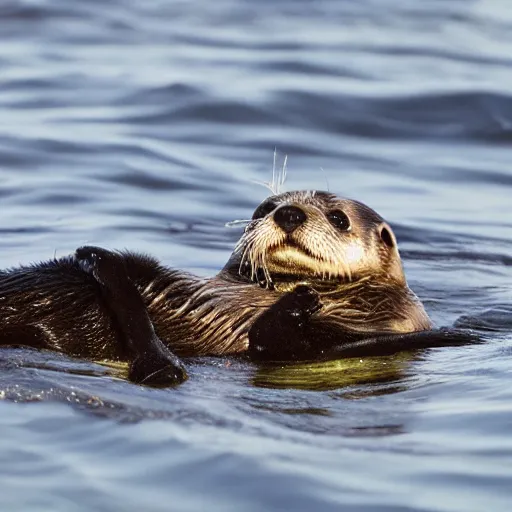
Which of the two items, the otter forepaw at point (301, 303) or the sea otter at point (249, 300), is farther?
the otter forepaw at point (301, 303)

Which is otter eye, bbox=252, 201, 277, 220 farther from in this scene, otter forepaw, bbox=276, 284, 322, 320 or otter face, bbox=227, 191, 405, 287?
otter forepaw, bbox=276, 284, 322, 320

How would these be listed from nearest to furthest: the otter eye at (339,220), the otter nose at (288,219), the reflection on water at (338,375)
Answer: the reflection on water at (338,375), the otter nose at (288,219), the otter eye at (339,220)

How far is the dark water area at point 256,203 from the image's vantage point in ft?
13.7

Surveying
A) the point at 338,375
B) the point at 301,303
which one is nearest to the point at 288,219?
the point at 301,303

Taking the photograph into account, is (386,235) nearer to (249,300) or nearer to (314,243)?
(314,243)

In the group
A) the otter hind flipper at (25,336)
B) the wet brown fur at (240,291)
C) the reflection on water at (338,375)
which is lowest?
the reflection on water at (338,375)

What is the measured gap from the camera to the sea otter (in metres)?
5.41

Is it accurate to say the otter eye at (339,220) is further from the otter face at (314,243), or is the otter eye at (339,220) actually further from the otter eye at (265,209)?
the otter eye at (265,209)

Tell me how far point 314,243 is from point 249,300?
1.30 ft

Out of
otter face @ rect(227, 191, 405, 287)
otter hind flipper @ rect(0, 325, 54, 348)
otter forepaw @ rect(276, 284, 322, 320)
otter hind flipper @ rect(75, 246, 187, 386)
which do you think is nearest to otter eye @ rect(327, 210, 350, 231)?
otter face @ rect(227, 191, 405, 287)

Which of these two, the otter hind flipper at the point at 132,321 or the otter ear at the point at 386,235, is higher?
the otter ear at the point at 386,235

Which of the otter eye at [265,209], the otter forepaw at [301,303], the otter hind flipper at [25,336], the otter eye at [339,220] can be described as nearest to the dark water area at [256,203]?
the otter hind flipper at [25,336]

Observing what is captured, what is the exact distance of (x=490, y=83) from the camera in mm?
13523

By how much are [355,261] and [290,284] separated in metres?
0.37
